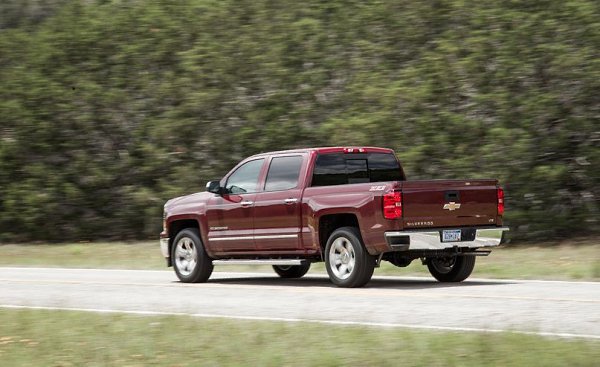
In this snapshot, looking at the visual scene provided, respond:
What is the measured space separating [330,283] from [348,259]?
1390 mm

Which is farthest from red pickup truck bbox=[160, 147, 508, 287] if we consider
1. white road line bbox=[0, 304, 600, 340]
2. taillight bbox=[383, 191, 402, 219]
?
white road line bbox=[0, 304, 600, 340]

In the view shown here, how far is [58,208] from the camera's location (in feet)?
94.6

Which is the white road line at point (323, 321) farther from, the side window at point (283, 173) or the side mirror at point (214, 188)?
the side mirror at point (214, 188)

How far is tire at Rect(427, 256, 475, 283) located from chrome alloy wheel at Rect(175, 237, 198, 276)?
3629 mm

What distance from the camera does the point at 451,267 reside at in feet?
54.0

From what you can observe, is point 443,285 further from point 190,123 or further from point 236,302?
point 190,123

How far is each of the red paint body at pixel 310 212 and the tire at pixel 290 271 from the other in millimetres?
1544

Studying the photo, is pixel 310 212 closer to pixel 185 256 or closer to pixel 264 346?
pixel 185 256

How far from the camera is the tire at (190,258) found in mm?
17469

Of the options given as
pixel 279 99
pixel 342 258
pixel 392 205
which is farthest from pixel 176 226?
pixel 279 99

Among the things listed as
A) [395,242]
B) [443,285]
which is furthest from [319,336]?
[443,285]

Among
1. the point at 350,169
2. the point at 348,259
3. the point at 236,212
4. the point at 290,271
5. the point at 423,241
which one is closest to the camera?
the point at 423,241

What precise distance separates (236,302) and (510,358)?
5883mm

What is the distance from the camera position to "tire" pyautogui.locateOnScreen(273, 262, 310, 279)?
18.4 meters
